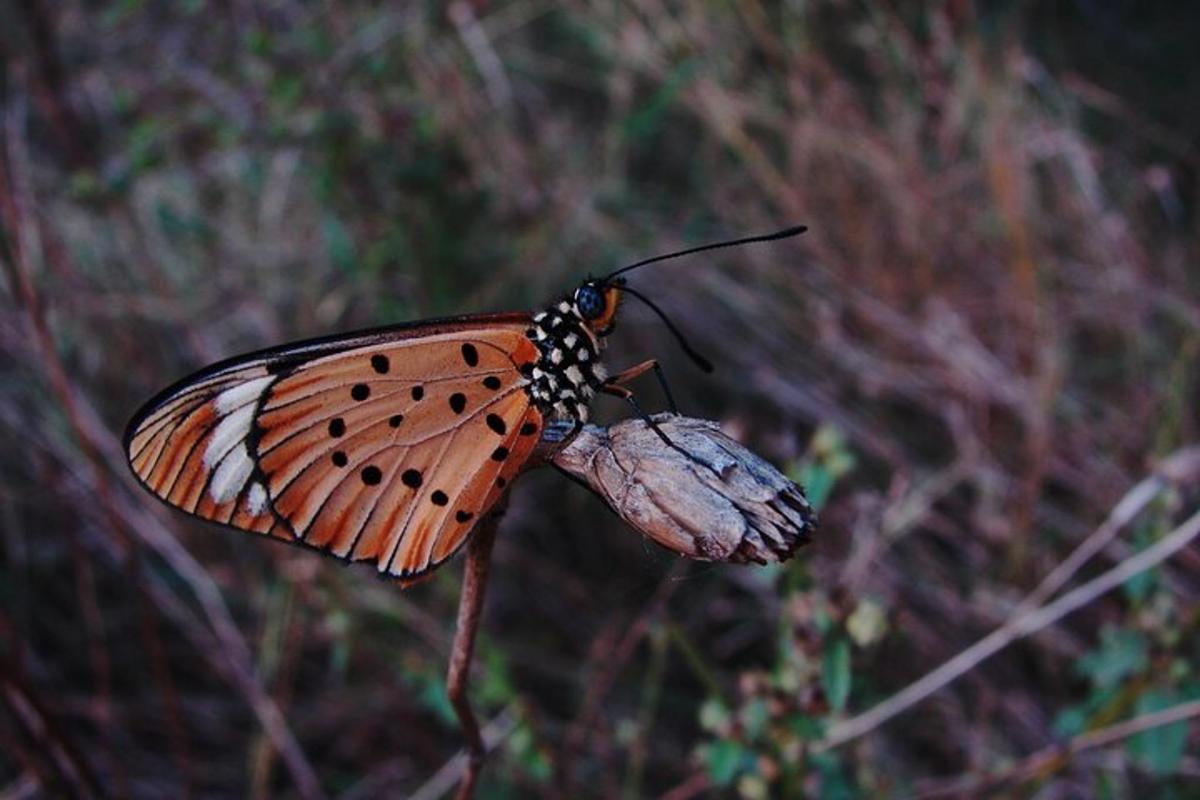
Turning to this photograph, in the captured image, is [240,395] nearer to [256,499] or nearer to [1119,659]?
[256,499]

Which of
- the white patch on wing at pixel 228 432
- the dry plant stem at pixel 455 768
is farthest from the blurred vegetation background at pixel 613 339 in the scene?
the white patch on wing at pixel 228 432

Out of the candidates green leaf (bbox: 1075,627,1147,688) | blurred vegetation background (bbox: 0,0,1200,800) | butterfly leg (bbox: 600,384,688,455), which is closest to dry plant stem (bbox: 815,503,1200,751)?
green leaf (bbox: 1075,627,1147,688)

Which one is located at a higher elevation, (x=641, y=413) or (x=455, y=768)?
(x=641, y=413)

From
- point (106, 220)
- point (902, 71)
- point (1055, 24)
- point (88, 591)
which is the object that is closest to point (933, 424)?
point (902, 71)

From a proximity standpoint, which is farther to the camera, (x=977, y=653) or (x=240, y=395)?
(x=977, y=653)

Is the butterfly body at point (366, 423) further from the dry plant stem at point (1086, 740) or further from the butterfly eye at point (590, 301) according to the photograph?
the dry plant stem at point (1086, 740)

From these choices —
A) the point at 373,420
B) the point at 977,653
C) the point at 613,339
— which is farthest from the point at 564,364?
the point at 613,339

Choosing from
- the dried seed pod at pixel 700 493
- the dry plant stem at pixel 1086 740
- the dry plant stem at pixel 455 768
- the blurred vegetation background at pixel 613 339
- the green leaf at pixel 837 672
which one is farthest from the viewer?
the blurred vegetation background at pixel 613 339
